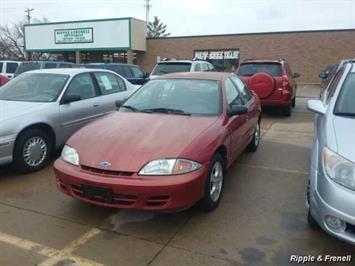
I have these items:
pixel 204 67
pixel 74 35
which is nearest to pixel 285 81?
pixel 204 67

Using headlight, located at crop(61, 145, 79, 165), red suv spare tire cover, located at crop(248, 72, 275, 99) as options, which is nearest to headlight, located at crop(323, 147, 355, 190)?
headlight, located at crop(61, 145, 79, 165)

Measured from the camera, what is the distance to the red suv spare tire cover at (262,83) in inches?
393

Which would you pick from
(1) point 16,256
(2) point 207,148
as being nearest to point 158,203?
(2) point 207,148

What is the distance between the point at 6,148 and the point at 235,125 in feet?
10.2

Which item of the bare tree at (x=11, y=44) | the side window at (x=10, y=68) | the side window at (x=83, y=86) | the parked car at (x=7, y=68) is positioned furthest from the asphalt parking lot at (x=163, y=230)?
the bare tree at (x=11, y=44)

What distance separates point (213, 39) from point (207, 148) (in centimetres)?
2588

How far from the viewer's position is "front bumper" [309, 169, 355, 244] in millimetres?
2863

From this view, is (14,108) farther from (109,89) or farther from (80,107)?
(109,89)

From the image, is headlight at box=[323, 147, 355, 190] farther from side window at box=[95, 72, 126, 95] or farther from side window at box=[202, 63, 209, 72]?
side window at box=[202, 63, 209, 72]

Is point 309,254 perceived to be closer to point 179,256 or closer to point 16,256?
point 179,256

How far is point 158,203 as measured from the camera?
11.8 feet

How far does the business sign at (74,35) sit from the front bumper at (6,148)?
25.6 meters

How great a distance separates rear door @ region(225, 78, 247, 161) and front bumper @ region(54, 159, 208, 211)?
119 cm

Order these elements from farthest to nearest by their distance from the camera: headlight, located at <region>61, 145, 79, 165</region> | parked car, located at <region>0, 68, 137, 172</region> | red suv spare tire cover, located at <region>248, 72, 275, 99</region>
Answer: red suv spare tire cover, located at <region>248, 72, 275, 99</region> < parked car, located at <region>0, 68, 137, 172</region> < headlight, located at <region>61, 145, 79, 165</region>
